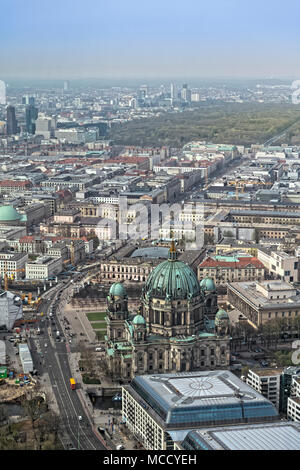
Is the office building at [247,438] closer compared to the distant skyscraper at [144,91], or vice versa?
the office building at [247,438]

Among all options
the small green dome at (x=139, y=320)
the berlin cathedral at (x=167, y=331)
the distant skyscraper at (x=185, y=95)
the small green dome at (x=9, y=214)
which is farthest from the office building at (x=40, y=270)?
the distant skyscraper at (x=185, y=95)

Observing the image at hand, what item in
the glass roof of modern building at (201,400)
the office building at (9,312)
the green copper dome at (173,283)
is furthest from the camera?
the office building at (9,312)

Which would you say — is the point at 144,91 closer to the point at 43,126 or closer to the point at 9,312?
the point at 43,126

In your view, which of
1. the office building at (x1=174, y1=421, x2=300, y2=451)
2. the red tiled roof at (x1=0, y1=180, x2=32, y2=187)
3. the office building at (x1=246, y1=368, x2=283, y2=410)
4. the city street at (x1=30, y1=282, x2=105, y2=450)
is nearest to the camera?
the office building at (x1=174, y1=421, x2=300, y2=451)

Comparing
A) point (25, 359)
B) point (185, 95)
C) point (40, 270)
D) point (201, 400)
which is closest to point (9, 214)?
point (40, 270)

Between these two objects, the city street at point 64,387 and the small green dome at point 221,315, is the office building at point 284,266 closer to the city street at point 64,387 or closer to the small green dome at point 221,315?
the small green dome at point 221,315

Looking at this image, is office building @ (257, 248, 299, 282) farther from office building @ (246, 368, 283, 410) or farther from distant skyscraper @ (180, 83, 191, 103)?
distant skyscraper @ (180, 83, 191, 103)

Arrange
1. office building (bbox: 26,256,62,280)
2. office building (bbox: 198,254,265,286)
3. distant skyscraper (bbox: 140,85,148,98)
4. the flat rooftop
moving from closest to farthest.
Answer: the flat rooftop → office building (bbox: 198,254,265,286) → office building (bbox: 26,256,62,280) → distant skyscraper (bbox: 140,85,148,98)

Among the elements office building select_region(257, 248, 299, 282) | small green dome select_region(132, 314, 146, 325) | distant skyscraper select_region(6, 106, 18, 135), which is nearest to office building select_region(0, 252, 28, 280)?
office building select_region(257, 248, 299, 282)
